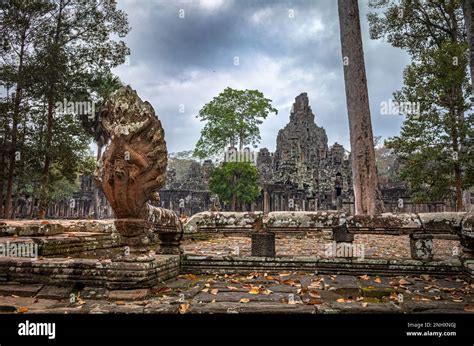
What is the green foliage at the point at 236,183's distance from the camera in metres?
30.8

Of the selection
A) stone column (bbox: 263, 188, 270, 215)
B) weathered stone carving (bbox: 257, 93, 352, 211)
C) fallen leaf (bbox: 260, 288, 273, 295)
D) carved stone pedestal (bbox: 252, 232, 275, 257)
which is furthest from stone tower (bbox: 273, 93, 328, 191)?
fallen leaf (bbox: 260, 288, 273, 295)

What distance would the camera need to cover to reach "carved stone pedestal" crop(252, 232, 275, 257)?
4.90m

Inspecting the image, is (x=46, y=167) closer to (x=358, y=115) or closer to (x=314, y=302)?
(x=358, y=115)

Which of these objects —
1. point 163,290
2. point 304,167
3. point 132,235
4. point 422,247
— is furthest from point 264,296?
point 304,167

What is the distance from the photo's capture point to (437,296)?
3.46 meters

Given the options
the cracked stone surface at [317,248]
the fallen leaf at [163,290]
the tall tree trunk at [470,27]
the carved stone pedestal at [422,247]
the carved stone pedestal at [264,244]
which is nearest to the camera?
the fallen leaf at [163,290]

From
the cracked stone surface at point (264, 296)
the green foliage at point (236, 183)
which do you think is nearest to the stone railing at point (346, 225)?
the cracked stone surface at point (264, 296)

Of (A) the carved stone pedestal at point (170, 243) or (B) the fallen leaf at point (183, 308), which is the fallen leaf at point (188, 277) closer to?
(A) the carved stone pedestal at point (170, 243)

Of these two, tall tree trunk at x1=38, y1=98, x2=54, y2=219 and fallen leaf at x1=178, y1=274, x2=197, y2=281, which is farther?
tall tree trunk at x1=38, y1=98, x2=54, y2=219

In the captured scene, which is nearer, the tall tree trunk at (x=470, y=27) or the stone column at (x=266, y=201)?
the tall tree trunk at (x=470, y=27)

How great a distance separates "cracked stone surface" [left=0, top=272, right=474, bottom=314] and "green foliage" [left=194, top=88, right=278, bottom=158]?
2663cm

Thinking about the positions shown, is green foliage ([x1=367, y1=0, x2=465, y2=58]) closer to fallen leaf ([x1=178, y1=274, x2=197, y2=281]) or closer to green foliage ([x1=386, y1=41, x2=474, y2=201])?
green foliage ([x1=386, y1=41, x2=474, y2=201])

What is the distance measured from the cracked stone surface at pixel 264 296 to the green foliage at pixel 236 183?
1035 inches
